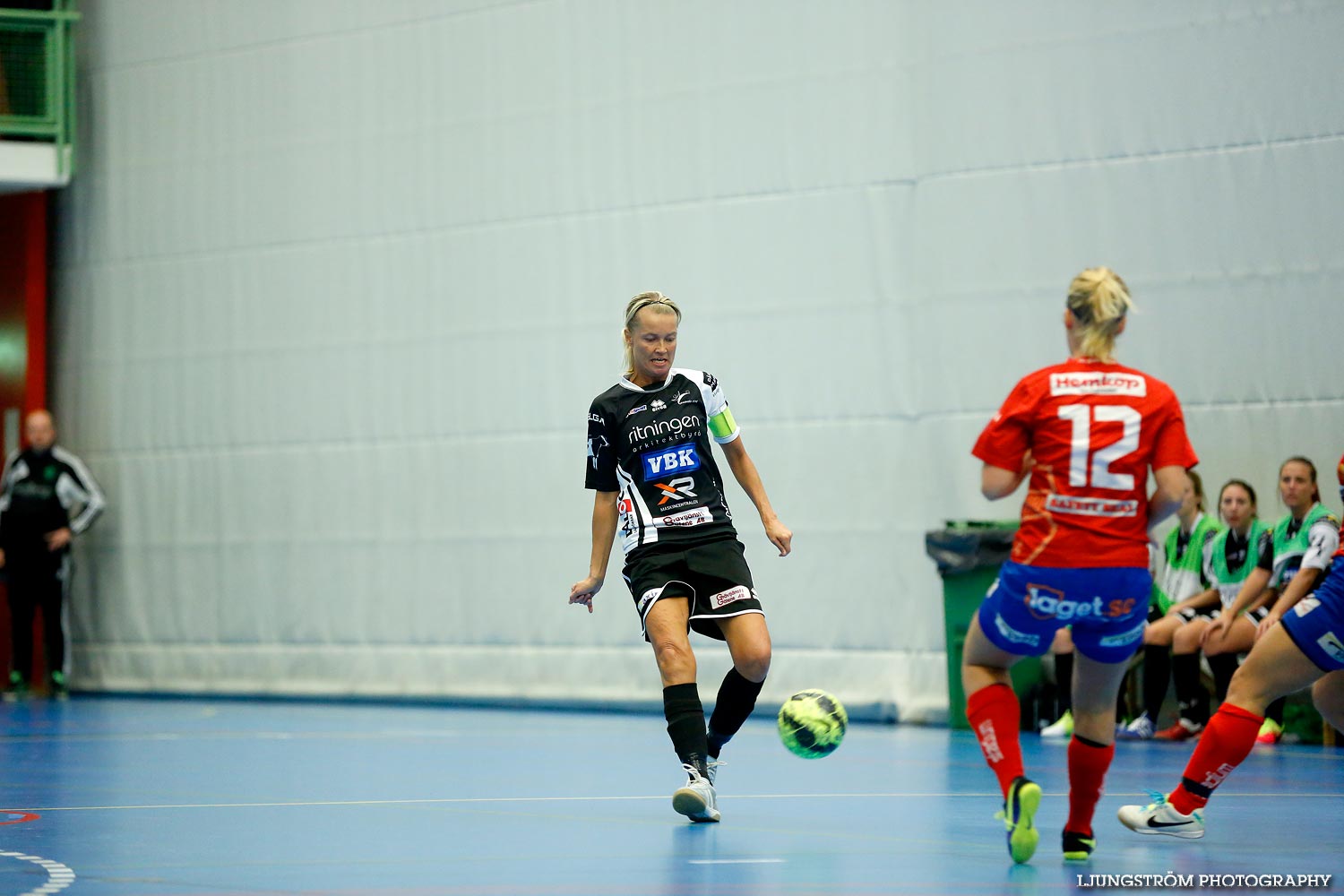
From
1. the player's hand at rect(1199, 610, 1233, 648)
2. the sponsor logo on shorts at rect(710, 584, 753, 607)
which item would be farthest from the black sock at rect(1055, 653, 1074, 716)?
the sponsor logo on shorts at rect(710, 584, 753, 607)

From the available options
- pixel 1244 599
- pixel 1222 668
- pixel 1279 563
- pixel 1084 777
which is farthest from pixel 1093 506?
pixel 1222 668

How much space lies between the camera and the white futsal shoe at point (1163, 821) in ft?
18.9

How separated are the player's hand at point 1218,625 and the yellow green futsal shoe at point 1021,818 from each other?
17.9ft

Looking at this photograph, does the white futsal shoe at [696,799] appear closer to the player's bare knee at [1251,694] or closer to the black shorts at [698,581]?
the black shorts at [698,581]

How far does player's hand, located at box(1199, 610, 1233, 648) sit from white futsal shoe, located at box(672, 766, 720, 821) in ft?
15.7

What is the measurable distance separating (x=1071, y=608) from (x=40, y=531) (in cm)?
1203

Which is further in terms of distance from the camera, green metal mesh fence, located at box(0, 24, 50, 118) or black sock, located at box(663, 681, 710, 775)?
green metal mesh fence, located at box(0, 24, 50, 118)

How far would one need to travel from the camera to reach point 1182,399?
36.2 ft

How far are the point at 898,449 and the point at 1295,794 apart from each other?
490 cm

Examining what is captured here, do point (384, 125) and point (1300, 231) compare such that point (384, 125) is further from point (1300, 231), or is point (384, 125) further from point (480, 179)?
point (1300, 231)

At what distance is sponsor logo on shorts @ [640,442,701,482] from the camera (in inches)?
263

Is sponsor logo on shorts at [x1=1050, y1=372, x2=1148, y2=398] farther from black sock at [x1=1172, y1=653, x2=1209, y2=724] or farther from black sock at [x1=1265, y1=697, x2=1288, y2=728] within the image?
black sock at [x1=1265, y1=697, x2=1288, y2=728]

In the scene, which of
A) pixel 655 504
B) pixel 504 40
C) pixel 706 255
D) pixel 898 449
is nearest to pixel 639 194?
pixel 706 255

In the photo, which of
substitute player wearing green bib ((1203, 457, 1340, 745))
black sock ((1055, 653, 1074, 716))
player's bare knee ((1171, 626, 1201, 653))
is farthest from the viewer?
black sock ((1055, 653, 1074, 716))
